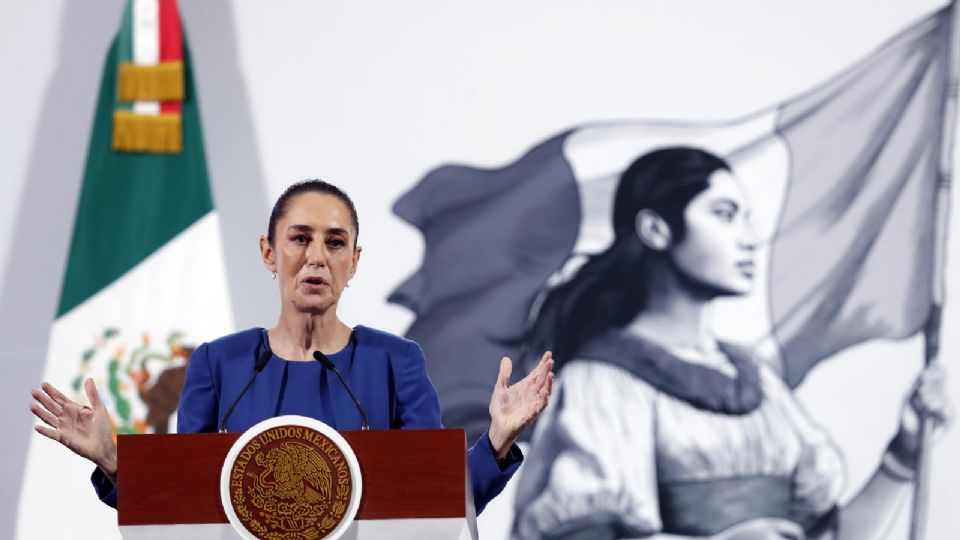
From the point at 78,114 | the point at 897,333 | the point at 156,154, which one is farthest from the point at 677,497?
the point at 78,114

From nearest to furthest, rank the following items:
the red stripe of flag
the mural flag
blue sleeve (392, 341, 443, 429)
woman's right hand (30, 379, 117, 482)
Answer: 1. woman's right hand (30, 379, 117, 482)
2. blue sleeve (392, 341, 443, 429)
3. the mural flag
4. the red stripe of flag

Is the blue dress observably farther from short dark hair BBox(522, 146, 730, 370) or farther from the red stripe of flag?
the red stripe of flag

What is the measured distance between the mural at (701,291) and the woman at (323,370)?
6.26 feet

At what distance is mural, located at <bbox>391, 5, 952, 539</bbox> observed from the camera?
429 cm

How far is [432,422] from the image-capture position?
244cm

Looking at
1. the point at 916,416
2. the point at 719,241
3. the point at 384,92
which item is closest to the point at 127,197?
the point at 384,92

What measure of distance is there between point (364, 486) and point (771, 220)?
2.79m

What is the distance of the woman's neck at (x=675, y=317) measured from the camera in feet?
14.4

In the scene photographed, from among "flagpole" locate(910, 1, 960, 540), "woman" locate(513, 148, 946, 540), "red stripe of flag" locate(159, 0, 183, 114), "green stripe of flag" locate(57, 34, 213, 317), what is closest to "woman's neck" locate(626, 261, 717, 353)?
"woman" locate(513, 148, 946, 540)

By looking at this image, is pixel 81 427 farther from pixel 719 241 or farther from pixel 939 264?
pixel 939 264

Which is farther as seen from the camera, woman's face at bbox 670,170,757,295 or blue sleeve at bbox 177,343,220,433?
woman's face at bbox 670,170,757,295

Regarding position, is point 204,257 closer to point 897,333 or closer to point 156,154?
point 156,154

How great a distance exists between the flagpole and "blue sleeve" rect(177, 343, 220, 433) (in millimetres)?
2833

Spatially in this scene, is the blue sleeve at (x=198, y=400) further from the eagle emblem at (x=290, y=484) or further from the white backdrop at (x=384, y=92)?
the white backdrop at (x=384, y=92)
